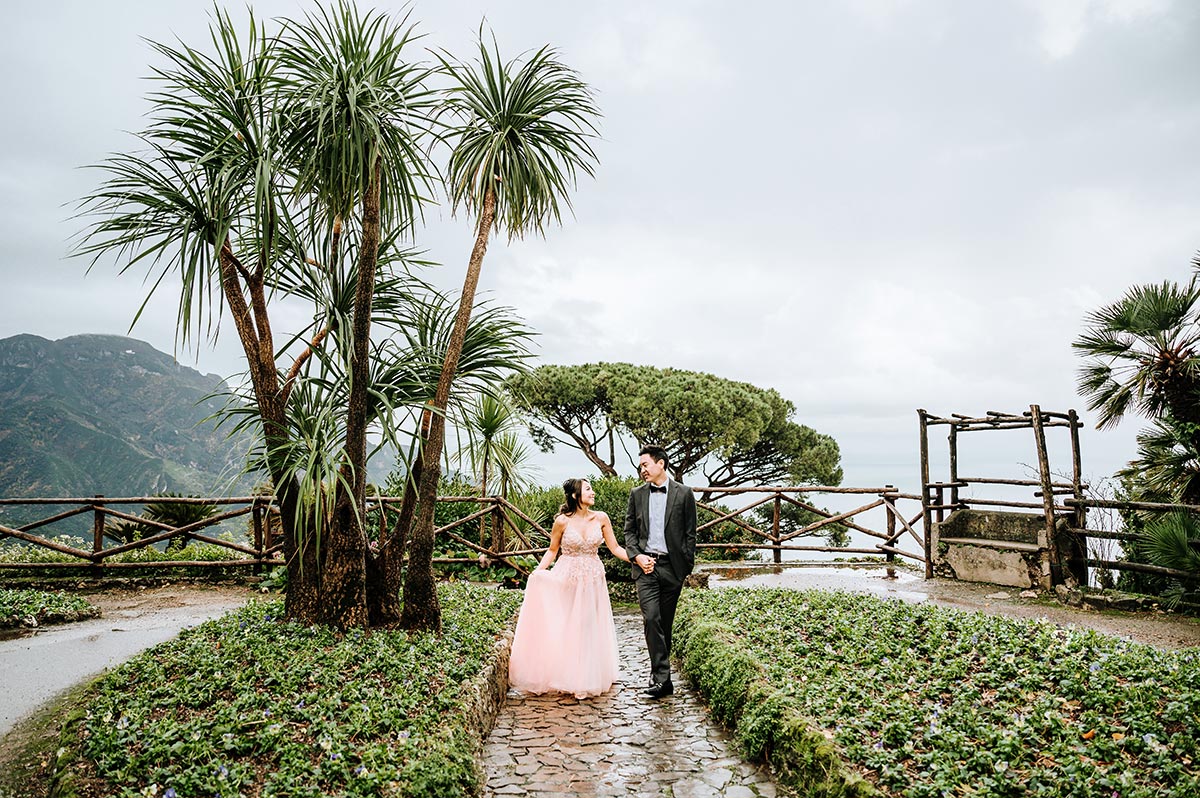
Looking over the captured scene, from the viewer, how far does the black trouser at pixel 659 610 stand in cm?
615

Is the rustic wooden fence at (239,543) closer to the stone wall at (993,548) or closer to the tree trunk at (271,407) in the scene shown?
the stone wall at (993,548)

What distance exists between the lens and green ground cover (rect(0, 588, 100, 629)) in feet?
27.1

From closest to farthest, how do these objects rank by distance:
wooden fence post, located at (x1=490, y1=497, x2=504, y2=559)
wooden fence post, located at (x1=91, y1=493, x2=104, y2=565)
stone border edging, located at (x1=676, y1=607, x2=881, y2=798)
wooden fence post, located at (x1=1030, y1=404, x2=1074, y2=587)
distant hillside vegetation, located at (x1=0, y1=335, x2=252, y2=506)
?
1. stone border edging, located at (x1=676, y1=607, x2=881, y2=798)
2. wooden fence post, located at (x1=1030, y1=404, x2=1074, y2=587)
3. wooden fence post, located at (x1=91, y1=493, x2=104, y2=565)
4. wooden fence post, located at (x1=490, y1=497, x2=504, y2=559)
5. distant hillside vegetation, located at (x1=0, y1=335, x2=252, y2=506)

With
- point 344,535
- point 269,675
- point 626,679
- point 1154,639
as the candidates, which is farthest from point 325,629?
point 1154,639

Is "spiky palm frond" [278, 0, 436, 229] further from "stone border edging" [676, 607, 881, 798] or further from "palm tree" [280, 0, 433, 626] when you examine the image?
"stone border edging" [676, 607, 881, 798]

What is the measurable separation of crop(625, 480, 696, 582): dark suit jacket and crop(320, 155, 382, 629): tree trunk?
89.4 inches

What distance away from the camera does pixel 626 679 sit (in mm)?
6820

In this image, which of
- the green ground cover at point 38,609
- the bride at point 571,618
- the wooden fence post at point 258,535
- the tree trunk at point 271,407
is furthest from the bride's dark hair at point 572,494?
the wooden fence post at point 258,535

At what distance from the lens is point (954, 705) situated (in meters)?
4.52

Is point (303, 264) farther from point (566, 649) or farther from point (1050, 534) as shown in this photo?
point (1050, 534)

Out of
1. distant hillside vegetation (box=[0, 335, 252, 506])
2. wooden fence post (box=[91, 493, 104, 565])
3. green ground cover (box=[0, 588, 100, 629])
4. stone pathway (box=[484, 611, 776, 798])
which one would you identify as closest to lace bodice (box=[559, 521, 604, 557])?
stone pathway (box=[484, 611, 776, 798])

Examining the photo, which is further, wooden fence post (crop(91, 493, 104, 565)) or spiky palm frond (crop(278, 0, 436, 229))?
wooden fence post (crop(91, 493, 104, 565))

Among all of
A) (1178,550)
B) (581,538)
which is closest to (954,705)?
(581,538)

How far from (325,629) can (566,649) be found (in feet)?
6.39
